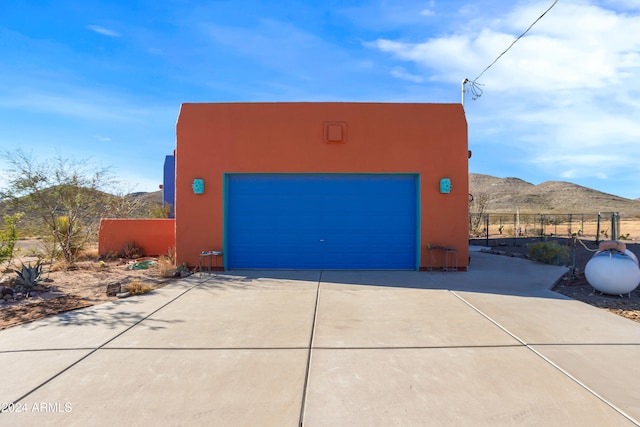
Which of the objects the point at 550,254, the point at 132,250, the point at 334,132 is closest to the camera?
the point at 334,132

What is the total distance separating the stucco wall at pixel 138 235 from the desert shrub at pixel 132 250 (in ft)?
0.34

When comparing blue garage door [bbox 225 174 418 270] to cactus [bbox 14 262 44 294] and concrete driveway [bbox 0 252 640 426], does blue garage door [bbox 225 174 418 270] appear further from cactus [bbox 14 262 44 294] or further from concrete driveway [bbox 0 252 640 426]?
cactus [bbox 14 262 44 294]

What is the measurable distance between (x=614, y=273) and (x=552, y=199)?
225ft

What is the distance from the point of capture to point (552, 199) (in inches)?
2591

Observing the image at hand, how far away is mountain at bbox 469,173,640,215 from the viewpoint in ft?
193

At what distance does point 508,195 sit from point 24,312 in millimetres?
74213

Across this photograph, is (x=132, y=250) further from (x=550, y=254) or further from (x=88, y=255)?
(x=550, y=254)

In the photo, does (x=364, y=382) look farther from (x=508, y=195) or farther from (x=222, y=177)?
(x=508, y=195)

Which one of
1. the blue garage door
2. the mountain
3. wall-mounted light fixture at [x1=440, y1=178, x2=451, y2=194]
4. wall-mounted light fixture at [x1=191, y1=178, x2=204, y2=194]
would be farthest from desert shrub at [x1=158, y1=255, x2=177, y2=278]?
the mountain

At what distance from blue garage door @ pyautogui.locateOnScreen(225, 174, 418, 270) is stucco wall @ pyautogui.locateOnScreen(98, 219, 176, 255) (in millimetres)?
4703

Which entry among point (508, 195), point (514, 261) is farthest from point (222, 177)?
point (508, 195)

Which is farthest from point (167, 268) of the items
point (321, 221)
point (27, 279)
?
point (321, 221)

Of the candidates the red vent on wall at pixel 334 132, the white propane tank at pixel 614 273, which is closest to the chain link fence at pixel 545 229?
the white propane tank at pixel 614 273

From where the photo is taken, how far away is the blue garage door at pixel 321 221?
1033 cm
